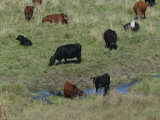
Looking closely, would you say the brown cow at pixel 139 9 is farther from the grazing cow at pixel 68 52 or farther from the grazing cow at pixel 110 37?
the grazing cow at pixel 68 52

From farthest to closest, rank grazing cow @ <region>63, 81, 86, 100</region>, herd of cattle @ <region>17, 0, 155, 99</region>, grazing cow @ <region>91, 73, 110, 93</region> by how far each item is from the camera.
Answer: grazing cow @ <region>91, 73, 110, 93</region> → herd of cattle @ <region>17, 0, 155, 99</region> → grazing cow @ <region>63, 81, 86, 100</region>

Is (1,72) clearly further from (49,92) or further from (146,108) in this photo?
(146,108)

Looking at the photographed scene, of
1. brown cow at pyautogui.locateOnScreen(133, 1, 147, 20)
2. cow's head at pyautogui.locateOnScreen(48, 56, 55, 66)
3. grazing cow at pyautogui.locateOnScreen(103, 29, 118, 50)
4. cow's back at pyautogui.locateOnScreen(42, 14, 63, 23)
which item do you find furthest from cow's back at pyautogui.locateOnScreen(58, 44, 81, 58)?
brown cow at pyautogui.locateOnScreen(133, 1, 147, 20)

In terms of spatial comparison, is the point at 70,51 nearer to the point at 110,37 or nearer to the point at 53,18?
the point at 110,37

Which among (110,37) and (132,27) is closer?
(110,37)

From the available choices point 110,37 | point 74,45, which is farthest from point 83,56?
point 110,37

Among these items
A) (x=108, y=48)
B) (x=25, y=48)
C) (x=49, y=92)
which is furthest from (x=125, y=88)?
(x=25, y=48)

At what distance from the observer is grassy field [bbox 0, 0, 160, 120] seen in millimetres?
8992

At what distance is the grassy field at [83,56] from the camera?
8.99 metres

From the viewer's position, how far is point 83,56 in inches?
620

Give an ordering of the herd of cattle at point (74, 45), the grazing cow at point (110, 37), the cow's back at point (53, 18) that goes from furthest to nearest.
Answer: the cow's back at point (53, 18), the grazing cow at point (110, 37), the herd of cattle at point (74, 45)

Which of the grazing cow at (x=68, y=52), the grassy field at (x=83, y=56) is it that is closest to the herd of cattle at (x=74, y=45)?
the grazing cow at (x=68, y=52)

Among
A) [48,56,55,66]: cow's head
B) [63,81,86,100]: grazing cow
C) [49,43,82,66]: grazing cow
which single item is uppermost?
[49,43,82,66]: grazing cow

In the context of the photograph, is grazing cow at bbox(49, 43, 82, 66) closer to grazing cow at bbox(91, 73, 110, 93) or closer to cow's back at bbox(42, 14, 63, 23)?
grazing cow at bbox(91, 73, 110, 93)
